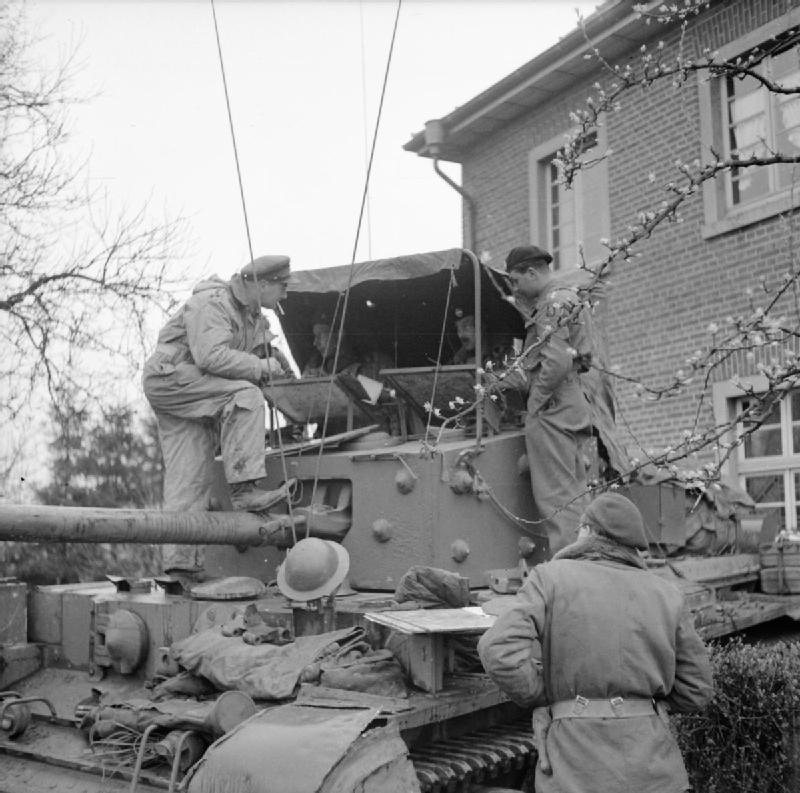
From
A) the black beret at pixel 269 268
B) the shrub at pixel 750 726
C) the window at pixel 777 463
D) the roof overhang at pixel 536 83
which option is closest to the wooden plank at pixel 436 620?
the shrub at pixel 750 726

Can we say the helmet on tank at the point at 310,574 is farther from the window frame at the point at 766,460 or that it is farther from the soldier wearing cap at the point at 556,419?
the window frame at the point at 766,460

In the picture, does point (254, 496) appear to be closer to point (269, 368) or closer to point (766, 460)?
point (269, 368)

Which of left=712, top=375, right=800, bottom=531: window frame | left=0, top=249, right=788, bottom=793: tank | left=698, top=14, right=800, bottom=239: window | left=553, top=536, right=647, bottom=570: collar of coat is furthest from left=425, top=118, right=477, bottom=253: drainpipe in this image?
left=553, top=536, right=647, bottom=570: collar of coat

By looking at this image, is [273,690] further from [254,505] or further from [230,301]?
[230,301]

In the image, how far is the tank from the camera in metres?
4.30

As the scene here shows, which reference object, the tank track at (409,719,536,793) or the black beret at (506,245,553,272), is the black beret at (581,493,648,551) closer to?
the tank track at (409,719,536,793)

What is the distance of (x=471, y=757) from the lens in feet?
14.9

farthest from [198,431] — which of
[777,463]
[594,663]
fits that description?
[777,463]

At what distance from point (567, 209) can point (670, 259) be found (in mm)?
2224

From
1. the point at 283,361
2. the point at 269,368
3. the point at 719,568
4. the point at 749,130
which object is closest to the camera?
the point at 269,368

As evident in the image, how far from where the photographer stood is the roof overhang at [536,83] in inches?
457

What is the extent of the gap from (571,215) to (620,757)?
1022 centimetres

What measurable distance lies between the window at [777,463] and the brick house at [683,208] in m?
0.01

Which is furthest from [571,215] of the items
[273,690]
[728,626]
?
[273,690]
